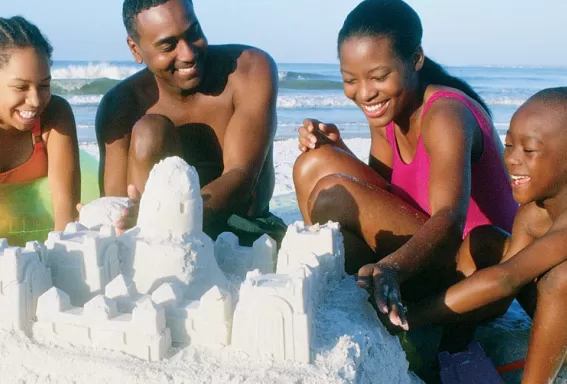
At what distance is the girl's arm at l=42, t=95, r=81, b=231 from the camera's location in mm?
2895

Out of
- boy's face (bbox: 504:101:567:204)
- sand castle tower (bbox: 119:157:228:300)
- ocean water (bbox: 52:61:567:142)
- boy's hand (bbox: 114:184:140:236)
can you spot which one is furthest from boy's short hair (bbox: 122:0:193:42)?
ocean water (bbox: 52:61:567:142)

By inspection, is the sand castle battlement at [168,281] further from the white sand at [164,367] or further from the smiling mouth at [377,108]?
the smiling mouth at [377,108]

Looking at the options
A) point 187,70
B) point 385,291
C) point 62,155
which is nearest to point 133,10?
point 187,70

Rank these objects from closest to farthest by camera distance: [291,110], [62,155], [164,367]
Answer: [164,367] → [62,155] → [291,110]

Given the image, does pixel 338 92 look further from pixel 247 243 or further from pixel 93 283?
pixel 93 283

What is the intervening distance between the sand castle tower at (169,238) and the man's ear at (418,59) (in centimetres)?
117

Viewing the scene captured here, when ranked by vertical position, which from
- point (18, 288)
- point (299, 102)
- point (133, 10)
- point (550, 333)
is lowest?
point (299, 102)

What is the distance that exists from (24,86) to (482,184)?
194 centimetres

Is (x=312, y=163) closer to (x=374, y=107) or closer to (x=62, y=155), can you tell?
(x=374, y=107)

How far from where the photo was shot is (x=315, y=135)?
274 cm

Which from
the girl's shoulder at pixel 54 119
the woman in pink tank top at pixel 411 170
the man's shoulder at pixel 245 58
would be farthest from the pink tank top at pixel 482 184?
the girl's shoulder at pixel 54 119

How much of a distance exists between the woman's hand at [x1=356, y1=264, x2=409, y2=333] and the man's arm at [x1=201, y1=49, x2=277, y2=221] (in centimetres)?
89

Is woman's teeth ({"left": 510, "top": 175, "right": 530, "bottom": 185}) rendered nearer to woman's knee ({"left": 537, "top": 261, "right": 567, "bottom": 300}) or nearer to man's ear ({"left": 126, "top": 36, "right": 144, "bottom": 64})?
woman's knee ({"left": 537, "top": 261, "right": 567, "bottom": 300})

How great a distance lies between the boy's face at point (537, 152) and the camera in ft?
6.50
